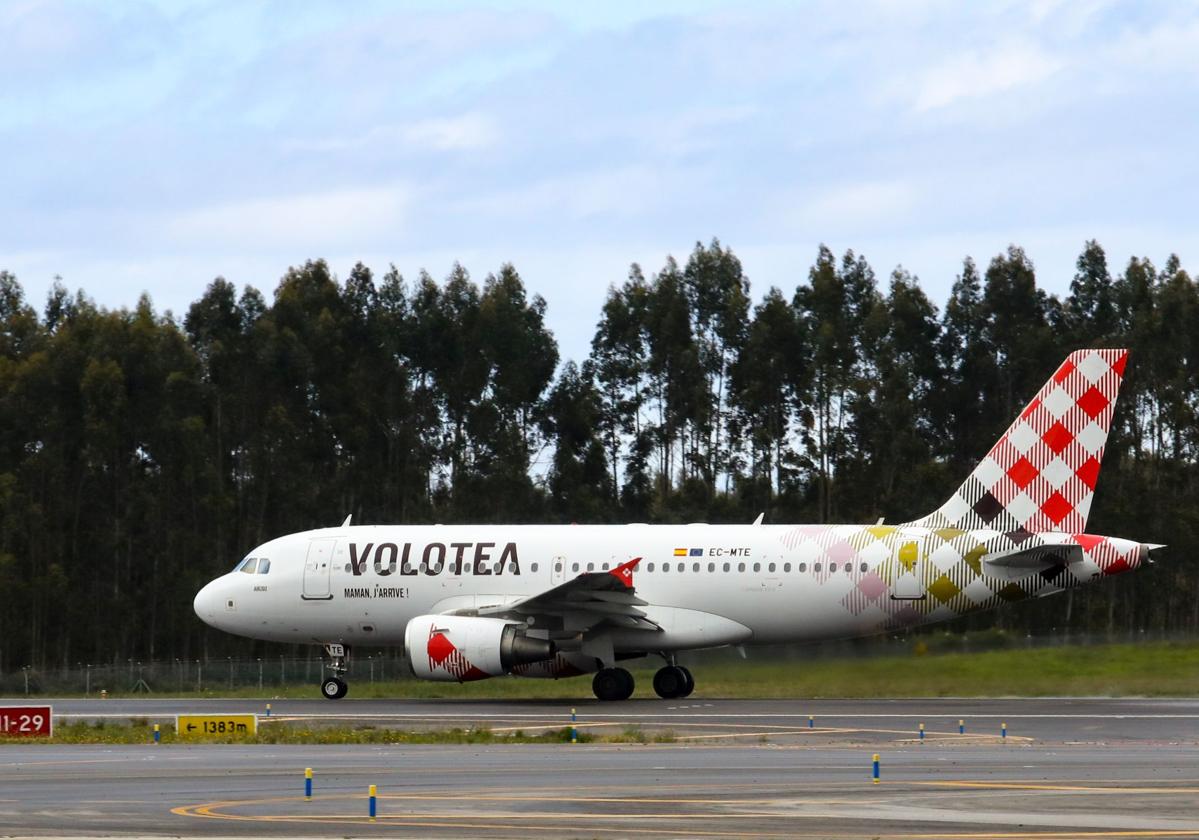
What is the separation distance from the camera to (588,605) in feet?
108

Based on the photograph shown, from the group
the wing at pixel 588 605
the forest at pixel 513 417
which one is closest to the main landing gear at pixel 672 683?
the wing at pixel 588 605

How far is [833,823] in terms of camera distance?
15594 millimetres

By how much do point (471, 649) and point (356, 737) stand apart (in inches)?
266

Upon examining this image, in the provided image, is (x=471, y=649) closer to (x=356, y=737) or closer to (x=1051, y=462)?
(x=356, y=737)

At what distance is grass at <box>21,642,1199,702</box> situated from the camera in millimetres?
34781

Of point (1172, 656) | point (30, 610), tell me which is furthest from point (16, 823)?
point (30, 610)

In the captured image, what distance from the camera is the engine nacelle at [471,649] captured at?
107 feet

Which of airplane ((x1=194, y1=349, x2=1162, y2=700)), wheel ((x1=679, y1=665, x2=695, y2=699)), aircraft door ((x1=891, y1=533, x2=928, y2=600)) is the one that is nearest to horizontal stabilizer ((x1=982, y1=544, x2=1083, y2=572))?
airplane ((x1=194, y1=349, x2=1162, y2=700))

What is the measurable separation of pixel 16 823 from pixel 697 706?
17.9m

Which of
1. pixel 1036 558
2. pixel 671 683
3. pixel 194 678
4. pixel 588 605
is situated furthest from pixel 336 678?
pixel 1036 558

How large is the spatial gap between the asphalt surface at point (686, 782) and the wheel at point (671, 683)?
484 cm

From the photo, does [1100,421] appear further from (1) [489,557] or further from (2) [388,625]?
(2) [388,625]

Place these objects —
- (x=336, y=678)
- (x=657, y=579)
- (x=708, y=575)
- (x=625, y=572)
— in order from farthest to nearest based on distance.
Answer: (x=336, y=678) → (x=657, y=579) → (x=708, y=575) → (x=625, y=572)

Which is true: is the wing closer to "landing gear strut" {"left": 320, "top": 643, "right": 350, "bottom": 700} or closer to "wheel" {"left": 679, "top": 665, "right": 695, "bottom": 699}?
"wheel" {"left": 679, "top": 665, "right": 695, "bottom": 699}
